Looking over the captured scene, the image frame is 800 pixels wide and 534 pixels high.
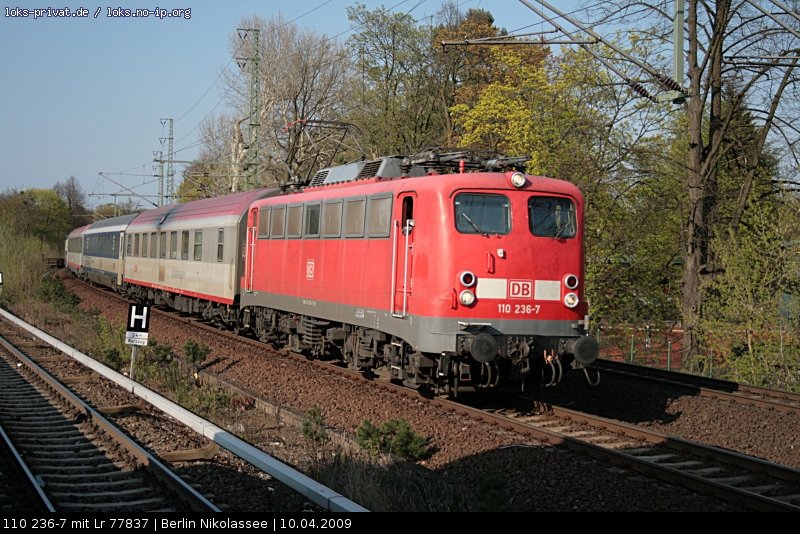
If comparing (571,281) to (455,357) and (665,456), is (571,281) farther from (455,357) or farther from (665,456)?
(665,456)

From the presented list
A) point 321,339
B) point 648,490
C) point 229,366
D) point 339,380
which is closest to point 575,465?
point 648,490

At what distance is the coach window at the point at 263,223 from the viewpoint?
57.9 feet

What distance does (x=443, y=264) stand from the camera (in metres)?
11.0

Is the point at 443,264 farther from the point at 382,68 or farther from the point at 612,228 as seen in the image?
the point at 382,68

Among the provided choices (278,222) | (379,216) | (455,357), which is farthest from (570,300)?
(278,222)

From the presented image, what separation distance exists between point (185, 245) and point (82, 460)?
1667 cm

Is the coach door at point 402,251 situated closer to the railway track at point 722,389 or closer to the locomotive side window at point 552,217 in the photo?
the locomotive side window at point 552,217

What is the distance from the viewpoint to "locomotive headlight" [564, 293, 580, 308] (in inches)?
455

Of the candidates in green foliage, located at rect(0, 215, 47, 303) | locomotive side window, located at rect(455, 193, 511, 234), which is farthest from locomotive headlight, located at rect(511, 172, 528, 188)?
green foliage, located at rect(0, 215, 47, 303)

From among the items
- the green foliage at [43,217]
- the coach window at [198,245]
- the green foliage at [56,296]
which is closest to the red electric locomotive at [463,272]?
the coach window at [198,245]

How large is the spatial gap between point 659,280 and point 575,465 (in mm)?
18108

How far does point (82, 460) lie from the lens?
8.60 meters

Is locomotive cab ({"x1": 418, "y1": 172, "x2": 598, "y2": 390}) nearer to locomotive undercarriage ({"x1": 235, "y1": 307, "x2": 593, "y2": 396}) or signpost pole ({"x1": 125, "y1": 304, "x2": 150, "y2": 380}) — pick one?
locomotive undercarriage ({"x1": 235, "y1": 307, "x2": 593, "y2": 396})

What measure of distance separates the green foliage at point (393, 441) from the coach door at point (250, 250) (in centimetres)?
973
